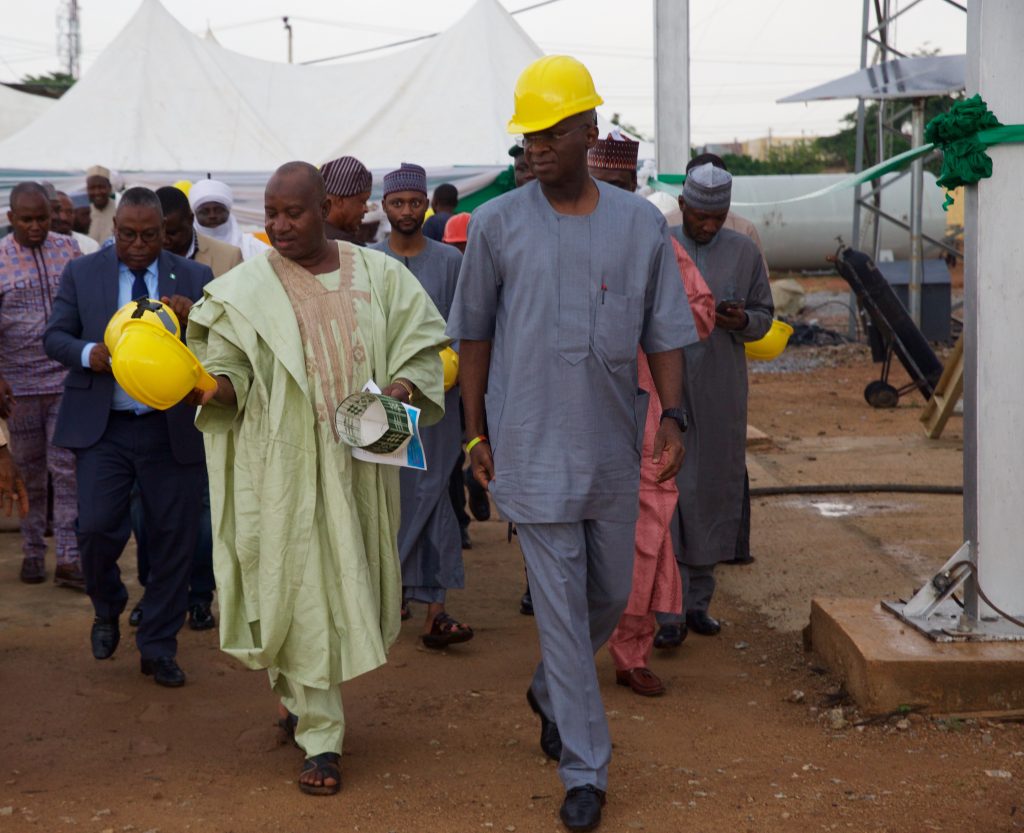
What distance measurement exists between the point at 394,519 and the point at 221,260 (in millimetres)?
2871

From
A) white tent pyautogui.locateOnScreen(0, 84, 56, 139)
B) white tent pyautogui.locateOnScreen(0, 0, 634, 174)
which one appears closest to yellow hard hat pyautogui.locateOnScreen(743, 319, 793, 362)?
white tent pyautogui.locateOnScreen(0, 0, 634, 174)

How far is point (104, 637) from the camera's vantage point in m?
5.75

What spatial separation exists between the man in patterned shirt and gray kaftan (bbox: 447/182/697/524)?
3.87m

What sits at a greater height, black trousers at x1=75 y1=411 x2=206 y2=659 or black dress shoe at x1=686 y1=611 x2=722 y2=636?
black trousers at x1=75 y1=411 x2=206 y2=659

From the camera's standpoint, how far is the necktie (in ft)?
18.4

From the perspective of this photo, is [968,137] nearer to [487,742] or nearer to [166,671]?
[487,742]

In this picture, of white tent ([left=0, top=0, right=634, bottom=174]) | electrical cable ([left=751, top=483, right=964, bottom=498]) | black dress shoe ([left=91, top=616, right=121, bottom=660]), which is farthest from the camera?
white tent ([left=0, top=0, right=634, bottom=174])

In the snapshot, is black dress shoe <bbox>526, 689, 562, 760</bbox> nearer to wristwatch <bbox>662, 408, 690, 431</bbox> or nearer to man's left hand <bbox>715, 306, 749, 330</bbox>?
wristwatch <bbox>662, 408, 690, 431</bbox>

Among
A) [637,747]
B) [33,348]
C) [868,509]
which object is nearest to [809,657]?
[637,747]

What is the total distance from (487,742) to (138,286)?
2.36 m

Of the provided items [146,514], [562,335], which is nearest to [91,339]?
[146,514]

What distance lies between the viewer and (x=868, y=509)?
8953mm

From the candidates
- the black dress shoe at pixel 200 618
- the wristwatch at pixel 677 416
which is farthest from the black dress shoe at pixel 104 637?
the wristwatch at pixel 677 416

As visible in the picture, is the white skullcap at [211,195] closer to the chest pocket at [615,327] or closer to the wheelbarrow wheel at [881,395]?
the chest pocket at [615,327]
